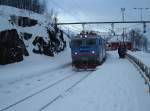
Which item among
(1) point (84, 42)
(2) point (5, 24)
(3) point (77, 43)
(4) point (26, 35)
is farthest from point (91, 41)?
(4) point (26, 35)

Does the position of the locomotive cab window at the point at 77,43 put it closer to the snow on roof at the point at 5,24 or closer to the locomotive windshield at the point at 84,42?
the locomotive windshield at the point at 84,42

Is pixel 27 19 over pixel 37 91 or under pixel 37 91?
over

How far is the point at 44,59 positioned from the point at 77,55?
7.61 meters

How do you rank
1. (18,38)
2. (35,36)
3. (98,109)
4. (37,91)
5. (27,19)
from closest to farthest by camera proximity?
(98,109) → (37,91) → (18,38) → (35,36) → (27,19)

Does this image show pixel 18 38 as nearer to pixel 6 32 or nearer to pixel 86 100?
pixel 6 32

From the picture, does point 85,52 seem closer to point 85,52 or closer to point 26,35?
point 85,52

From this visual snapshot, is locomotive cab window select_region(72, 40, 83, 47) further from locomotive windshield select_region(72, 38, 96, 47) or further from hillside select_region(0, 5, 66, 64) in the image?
hillside select_region(0, 5, 66, 64)

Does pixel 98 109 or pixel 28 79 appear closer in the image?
pixel 98 109

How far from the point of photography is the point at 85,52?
38938 mm

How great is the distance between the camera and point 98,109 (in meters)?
13.6

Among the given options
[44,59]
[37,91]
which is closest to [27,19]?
[44,59]

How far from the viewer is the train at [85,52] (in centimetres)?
3838

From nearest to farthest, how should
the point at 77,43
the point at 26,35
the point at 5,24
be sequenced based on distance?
the point at 5,24, the point at 77,43, the point at 26,35

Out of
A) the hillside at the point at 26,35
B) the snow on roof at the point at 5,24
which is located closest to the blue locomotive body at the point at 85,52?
the hillside at the point at 26,35
